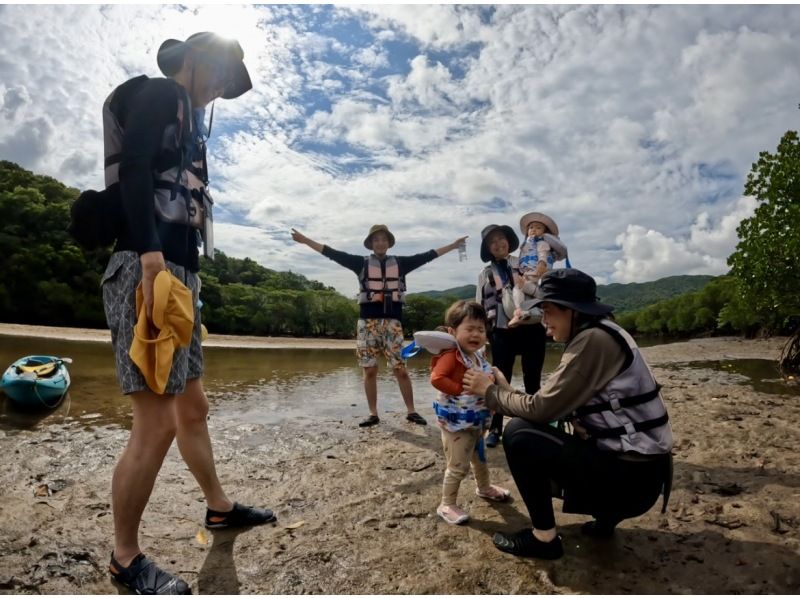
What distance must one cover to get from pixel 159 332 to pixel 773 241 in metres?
16.1

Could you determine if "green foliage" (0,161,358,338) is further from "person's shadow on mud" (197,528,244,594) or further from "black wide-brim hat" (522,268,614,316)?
"black wide-brim hat" (522,268,614,316)

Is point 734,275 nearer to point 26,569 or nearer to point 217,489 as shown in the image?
point 217,489

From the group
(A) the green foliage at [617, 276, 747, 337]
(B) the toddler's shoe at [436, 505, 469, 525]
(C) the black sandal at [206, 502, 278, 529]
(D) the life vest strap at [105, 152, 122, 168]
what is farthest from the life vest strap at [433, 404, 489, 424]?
(A) the green foliage at [617, 276, 747, 337]

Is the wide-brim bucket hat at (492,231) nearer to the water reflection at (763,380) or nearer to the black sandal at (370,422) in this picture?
the black sandal at (370,422)

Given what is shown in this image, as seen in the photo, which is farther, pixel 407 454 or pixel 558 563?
pixel 407 454

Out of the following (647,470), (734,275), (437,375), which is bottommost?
(647,470)

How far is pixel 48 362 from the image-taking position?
9.48 meters

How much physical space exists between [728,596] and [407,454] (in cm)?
331

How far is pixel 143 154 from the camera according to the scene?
8.11 ft

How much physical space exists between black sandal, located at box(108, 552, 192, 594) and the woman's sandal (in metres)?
2.33

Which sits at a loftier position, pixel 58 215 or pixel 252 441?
pixel 58 215

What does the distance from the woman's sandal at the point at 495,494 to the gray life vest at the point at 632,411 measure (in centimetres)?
136

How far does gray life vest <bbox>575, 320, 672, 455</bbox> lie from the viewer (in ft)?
8.94

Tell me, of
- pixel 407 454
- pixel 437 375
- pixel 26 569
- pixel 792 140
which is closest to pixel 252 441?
pixel 407 454
